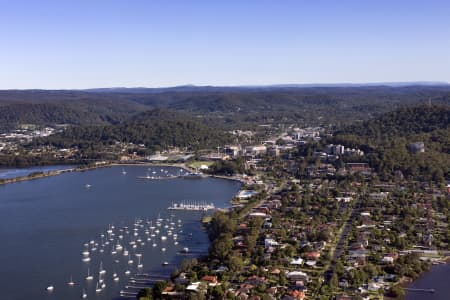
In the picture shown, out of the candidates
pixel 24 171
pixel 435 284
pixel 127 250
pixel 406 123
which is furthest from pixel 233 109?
pixel 435 284

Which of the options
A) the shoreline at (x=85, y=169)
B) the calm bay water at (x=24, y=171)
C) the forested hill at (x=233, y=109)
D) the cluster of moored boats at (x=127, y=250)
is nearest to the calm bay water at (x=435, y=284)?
the cluster of moored boats at (x=127, y=250)

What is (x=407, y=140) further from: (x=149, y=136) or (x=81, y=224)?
(x=81, y=224)

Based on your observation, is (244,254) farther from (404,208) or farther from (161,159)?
(161,159)

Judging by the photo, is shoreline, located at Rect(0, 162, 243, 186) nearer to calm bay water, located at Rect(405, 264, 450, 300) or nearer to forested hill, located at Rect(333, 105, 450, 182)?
forested hill, located at Rect(333, 105, 450, 182)

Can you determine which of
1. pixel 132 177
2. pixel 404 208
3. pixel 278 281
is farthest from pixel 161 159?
pixel 278 281

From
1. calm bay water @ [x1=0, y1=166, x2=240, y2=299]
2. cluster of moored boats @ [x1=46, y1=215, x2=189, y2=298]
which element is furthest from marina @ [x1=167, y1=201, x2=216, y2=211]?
cluster of moored boats @ [x1=46, y1=215, x2=189, y2=298]

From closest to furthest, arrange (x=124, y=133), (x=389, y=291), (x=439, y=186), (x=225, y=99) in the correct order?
(x=389, y=291), (x=439, y=186), (x=124, y=133), (x=225, y=99)

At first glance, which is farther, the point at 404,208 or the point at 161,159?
the point at 161,159
